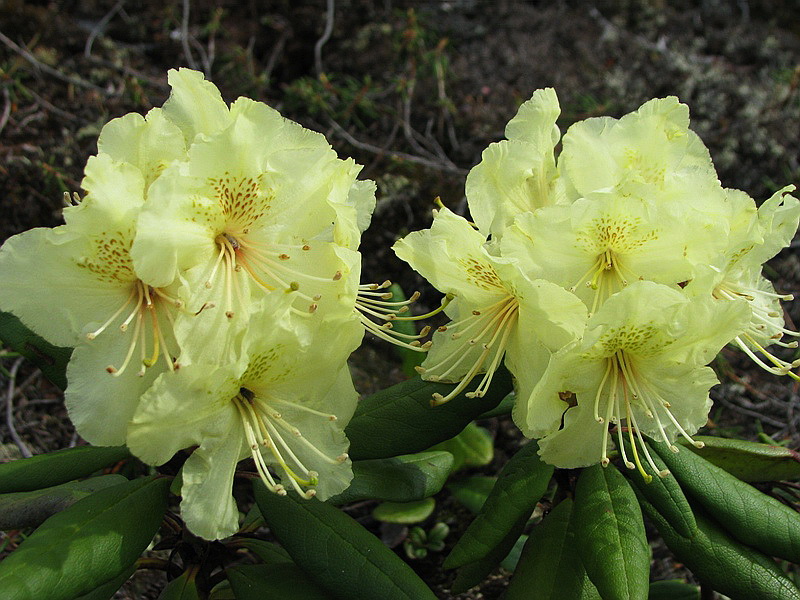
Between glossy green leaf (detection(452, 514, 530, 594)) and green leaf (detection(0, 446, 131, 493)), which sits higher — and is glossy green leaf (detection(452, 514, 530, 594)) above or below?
below

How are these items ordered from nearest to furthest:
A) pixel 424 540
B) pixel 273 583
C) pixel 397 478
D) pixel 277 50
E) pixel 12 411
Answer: pixel 273 583 < pixel 397 478 < pixel 424 540 < pixel 12 411 < pixel 277 50

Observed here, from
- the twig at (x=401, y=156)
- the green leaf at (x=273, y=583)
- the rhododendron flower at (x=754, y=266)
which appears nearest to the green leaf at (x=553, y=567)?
the green leaf at (x=273, y=583)

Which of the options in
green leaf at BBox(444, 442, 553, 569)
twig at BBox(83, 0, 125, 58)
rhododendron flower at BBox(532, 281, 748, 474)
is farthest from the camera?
twig at BBox(83, 0, 125, 58)

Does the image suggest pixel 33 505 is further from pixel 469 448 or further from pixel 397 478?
pixel 469 448

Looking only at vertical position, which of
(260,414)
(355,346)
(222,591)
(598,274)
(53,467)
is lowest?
(222,591)

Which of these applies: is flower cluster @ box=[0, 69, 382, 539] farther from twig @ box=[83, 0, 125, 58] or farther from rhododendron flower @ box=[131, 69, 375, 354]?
twig @ box=[83, 0, 125, 58]

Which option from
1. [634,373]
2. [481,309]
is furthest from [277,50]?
[634,373]

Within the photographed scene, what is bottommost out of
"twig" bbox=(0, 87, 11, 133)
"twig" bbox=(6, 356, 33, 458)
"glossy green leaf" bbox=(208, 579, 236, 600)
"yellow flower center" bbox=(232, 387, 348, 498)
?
"twig" bbox=(6, 356, 33, 458)

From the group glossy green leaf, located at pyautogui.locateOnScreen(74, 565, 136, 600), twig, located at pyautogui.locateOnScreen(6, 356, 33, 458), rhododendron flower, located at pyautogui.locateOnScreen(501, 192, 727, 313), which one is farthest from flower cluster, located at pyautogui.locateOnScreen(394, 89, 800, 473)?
twig, located at pyautogui.locateOnScreen(6, 356, 33, 458)
